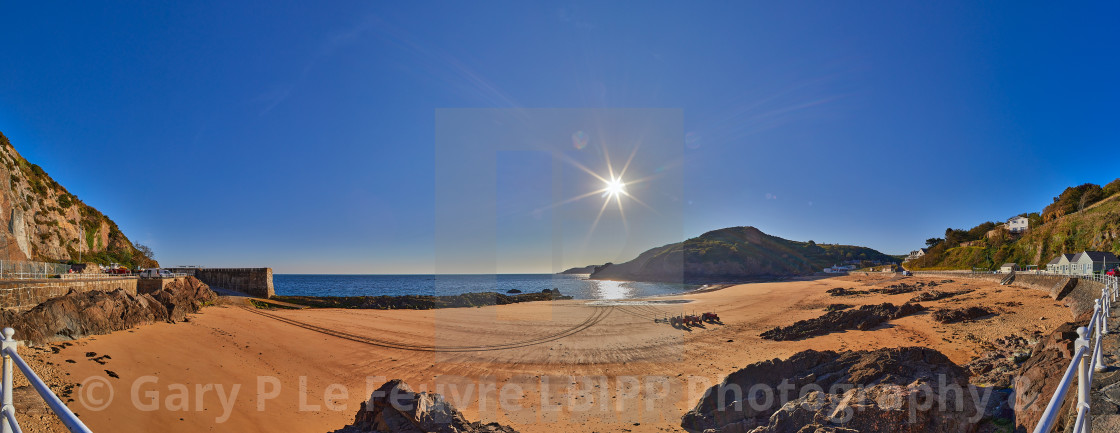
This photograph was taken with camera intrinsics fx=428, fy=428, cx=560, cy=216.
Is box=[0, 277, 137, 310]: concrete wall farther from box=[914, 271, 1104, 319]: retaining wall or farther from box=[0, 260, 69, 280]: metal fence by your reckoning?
box=[914, 271, 1104, 319]: retaining wall

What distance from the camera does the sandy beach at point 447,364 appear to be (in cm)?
888

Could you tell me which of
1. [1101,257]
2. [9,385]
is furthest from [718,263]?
[9,385]

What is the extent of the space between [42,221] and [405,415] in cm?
5115

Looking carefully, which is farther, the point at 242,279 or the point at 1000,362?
the point at 242,279

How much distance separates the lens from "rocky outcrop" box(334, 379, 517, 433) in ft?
18.6

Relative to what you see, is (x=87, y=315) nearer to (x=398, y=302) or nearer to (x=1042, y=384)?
(x=1042, y=384)

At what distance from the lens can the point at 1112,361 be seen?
5.00 m

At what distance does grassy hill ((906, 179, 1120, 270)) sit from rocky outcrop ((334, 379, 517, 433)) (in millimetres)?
51847

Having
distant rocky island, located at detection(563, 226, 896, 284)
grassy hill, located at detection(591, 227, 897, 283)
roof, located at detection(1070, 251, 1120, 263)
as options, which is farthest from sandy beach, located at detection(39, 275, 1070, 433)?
grassy hill, located at detection(591, 227, 897, 283)

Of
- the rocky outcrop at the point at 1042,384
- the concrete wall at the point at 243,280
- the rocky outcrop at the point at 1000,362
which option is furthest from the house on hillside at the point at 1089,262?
the concrete wall at the point at 243,280

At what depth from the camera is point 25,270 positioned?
1966cm

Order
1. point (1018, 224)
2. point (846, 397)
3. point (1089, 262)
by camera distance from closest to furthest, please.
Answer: point (846, 397) < point (1089, 262) < point (1018, 224)

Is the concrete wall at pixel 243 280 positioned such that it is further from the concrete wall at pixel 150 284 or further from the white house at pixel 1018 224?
the white house at pixel 1018 224

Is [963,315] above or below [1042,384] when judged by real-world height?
below
